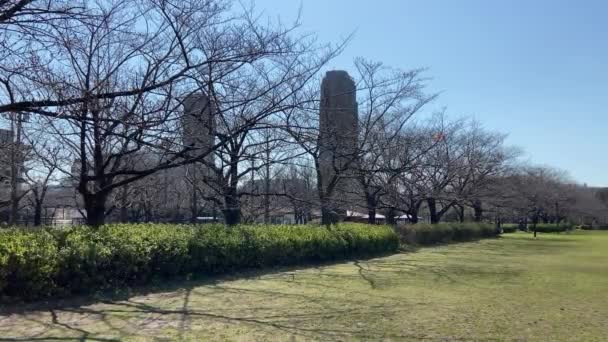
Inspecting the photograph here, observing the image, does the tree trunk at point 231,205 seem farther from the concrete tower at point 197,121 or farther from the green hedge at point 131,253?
the concrete tower at point 197,121

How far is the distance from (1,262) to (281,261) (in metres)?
7.92

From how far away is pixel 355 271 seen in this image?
13727 mm

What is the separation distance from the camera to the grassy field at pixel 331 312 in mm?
6230

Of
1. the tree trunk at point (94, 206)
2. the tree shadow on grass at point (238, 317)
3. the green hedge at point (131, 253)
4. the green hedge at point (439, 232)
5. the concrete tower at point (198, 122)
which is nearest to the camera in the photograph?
the tree shadow on grass at point (238, 317)

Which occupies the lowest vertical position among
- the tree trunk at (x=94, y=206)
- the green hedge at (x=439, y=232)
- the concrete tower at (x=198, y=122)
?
the green hedge at (x=439, y=232)

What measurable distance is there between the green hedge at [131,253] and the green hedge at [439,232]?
36.0ft

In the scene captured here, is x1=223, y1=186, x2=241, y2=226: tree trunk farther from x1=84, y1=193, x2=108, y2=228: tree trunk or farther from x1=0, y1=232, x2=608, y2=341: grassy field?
x1=84, y1=193, x2=108, y2=228: tree trunk

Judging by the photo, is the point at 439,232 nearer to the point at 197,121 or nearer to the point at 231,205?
the point at 231,205

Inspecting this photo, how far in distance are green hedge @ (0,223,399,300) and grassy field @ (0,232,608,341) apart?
0.47 m

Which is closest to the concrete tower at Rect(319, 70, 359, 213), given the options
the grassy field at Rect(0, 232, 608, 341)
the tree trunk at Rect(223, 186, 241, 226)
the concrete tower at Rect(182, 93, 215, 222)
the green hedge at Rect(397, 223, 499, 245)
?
the concrete tower at Rect(182, 93, 215, 222)

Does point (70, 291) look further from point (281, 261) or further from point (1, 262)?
point (281, 261)

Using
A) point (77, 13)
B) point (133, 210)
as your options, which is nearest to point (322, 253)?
point (77, 13)

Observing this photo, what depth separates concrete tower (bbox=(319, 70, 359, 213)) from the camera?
40.7ft

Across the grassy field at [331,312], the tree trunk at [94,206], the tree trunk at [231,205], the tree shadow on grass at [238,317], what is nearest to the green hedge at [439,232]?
the tree trunk at [231,205]
